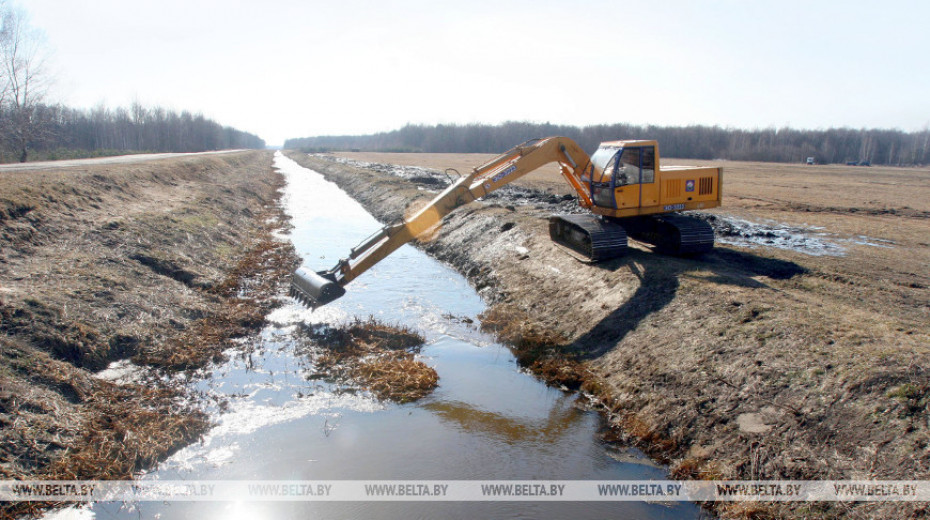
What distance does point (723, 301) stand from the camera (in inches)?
365

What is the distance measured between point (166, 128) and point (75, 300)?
10838cm

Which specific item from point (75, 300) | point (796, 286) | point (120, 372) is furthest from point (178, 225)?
point (796, 286)

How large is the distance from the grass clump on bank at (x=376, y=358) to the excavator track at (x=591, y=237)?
4.42 m

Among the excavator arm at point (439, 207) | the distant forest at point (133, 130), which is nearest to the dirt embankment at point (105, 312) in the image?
the excavator arm at point (439, 207)

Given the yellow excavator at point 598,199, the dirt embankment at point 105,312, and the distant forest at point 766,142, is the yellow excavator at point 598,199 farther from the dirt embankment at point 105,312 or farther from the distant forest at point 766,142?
the distant forest at point 766,142

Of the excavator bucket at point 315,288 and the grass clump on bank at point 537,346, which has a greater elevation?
the excavator bucket at point 315,288

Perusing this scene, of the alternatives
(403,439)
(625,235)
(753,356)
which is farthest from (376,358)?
(625,235)

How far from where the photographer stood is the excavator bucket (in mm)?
10859

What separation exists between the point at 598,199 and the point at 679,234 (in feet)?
6.78

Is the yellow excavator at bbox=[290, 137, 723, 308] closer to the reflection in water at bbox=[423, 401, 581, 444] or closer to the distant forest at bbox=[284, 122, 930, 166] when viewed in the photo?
the reflection in water at bbox=[423, 401, 581, 444]

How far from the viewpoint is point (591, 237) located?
477 inches

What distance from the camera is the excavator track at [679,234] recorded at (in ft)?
41.8

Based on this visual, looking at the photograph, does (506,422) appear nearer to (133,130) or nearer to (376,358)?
(376,358)

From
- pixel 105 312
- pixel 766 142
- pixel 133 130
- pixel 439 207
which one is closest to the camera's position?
pixel 105 312
